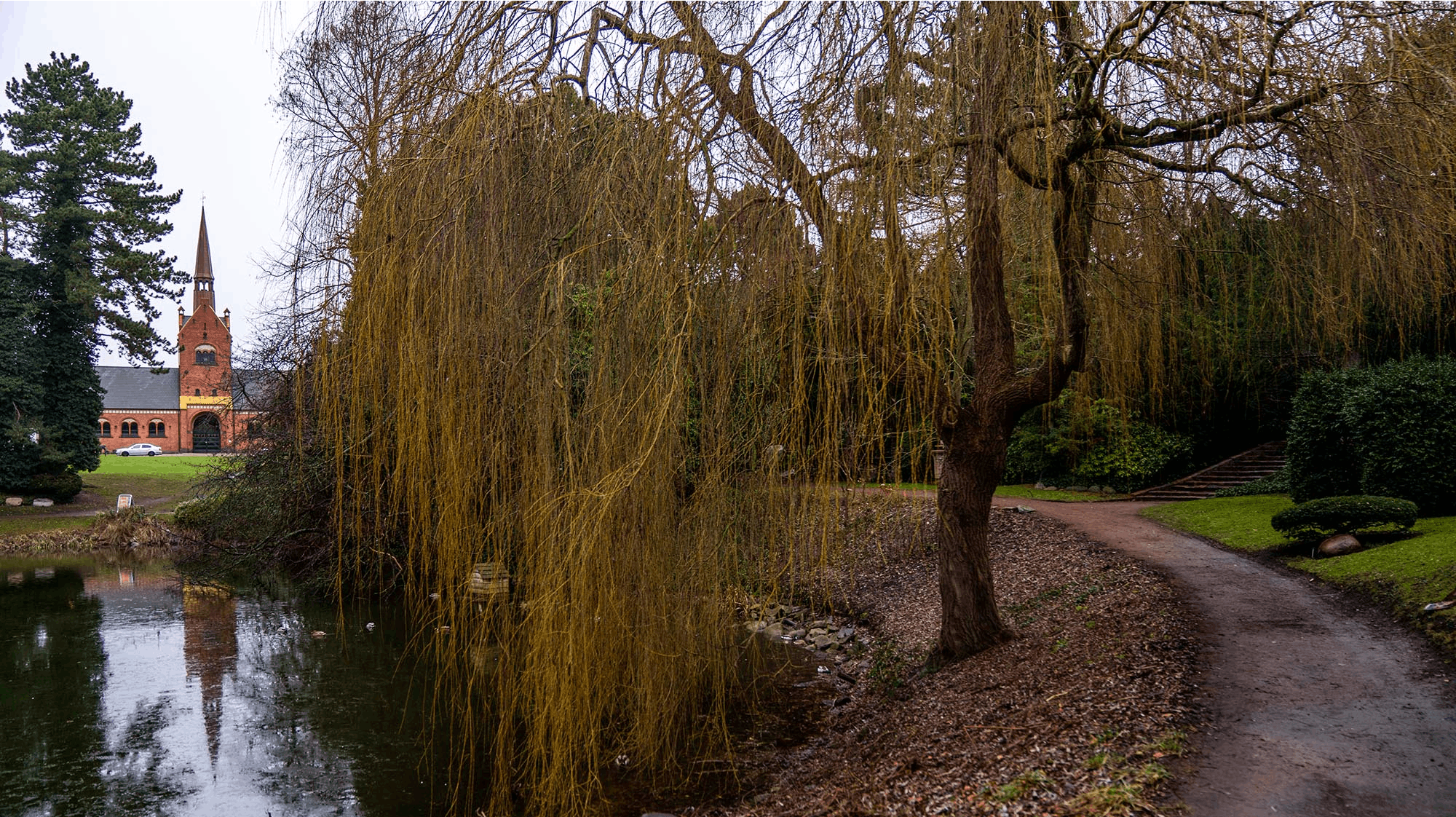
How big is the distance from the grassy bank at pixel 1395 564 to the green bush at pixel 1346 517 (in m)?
0.23

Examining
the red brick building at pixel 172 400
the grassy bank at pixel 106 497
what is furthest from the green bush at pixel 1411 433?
the red brick building at pixel 172 400

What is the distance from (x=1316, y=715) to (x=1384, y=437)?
23.0 ft

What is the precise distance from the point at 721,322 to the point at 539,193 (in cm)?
118

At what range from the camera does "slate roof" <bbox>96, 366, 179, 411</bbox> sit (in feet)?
148

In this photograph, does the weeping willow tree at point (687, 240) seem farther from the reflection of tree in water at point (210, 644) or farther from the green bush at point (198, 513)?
the green bush at point (198, 513)

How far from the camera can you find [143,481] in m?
27.0

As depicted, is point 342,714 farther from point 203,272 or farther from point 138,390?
point 138,390

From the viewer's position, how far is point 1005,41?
4438 millimetres

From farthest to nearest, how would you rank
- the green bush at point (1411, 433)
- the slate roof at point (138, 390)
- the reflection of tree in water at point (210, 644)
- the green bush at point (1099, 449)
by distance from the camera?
the slate roof at point (138, 390), the green bush at point (1099, 449), the green bush at point (1411, 433), the reflection of tree in water at point (210, 644)

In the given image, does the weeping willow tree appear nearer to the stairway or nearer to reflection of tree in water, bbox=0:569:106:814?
reflection of tree in water, bbox=0:569:106:814

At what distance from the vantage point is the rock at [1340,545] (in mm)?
8500

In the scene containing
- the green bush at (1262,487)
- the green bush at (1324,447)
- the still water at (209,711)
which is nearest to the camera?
the still water at (209,711)

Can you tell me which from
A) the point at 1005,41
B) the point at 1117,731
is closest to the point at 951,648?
the point at 1117,731

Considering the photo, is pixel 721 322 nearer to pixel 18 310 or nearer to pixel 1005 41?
pixel 1005 41
